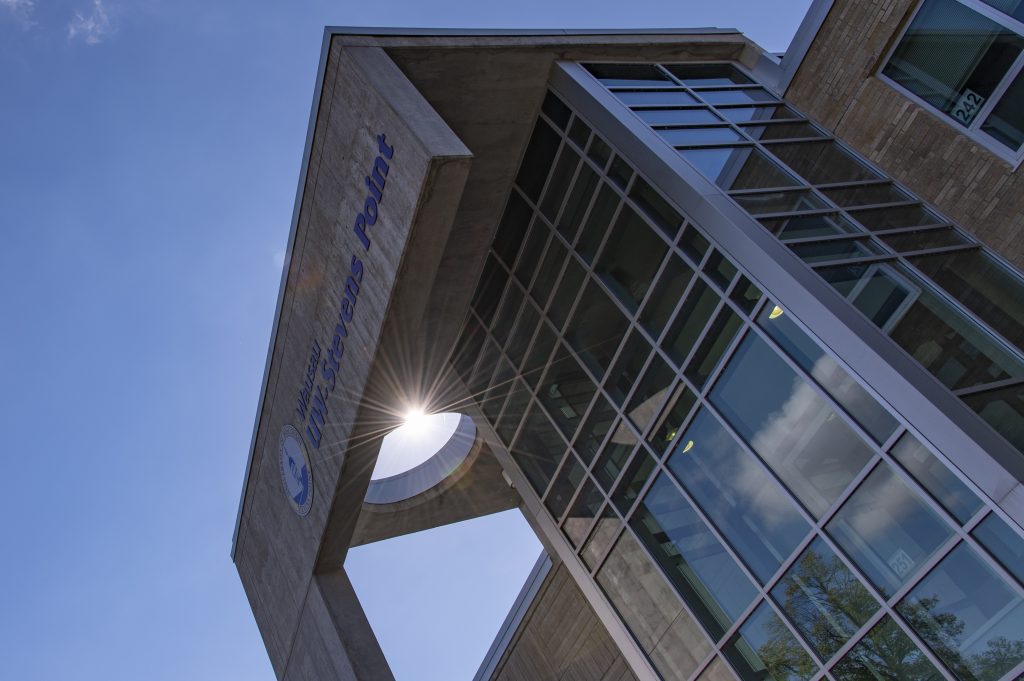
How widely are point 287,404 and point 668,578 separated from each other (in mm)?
10405

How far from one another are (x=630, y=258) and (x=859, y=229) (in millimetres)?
3841

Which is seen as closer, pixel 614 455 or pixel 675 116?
pixel 614 455

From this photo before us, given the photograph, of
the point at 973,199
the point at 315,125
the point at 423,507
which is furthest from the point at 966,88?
the point at 423,507

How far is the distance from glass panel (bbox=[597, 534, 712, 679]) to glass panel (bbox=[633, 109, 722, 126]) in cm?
771

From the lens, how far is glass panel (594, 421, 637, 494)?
15.4 m

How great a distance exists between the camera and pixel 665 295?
14438 mm

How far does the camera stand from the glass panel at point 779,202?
13.5 metres

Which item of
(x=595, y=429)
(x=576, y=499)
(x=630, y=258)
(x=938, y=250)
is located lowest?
(x=938, y=250)

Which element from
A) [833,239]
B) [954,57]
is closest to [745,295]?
[833,239]

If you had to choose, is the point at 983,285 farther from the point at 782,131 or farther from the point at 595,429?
the point at 595,429

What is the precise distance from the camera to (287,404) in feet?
67.3

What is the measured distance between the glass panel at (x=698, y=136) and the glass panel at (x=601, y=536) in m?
6.83

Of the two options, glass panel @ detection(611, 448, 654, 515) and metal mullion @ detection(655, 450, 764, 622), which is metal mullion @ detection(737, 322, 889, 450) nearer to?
metal mullion @ detection(655, 450, 764, 622)

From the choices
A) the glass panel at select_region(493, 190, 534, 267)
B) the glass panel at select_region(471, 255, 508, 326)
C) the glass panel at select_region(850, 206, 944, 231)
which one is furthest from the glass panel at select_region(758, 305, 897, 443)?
the glass panel at select_region(471, 255, 508, 326)
